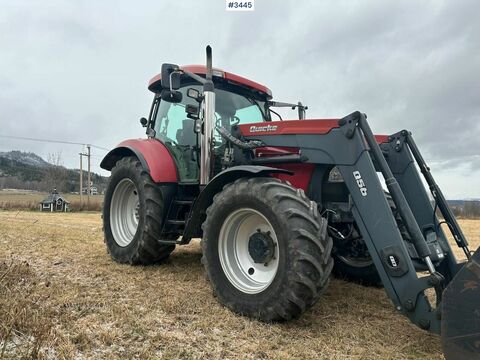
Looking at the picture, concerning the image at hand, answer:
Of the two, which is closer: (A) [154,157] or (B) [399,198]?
(B) [399,198]

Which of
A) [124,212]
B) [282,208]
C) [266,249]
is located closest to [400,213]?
[282,208]

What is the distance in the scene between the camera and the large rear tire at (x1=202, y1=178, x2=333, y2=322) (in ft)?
10.1

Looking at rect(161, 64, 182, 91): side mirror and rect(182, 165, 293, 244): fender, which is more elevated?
rect(161, 64, 182, 91): side mirror

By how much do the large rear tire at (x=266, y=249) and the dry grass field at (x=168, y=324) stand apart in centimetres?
20

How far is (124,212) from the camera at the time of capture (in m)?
6.04

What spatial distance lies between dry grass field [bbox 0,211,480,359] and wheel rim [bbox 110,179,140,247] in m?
1.05

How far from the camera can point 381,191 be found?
3.16 m

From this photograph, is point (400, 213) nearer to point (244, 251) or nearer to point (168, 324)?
point (244, 251)

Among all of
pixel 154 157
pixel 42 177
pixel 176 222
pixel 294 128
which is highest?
pixel 42 177

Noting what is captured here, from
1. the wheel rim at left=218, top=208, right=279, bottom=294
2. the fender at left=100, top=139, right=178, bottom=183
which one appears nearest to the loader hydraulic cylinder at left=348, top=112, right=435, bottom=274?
the wheel rim at left=218, top=208, right=279, bottom=294

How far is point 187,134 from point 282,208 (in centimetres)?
248

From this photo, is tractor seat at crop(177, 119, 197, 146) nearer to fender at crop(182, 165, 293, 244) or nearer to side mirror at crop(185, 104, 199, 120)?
side mirror at crop(185, 104, 199, 120)

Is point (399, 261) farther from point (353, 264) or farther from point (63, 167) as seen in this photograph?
point (63, 167)

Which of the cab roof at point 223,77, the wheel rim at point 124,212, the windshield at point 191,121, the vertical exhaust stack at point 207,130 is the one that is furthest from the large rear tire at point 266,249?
the wheel rim at point 124,212
